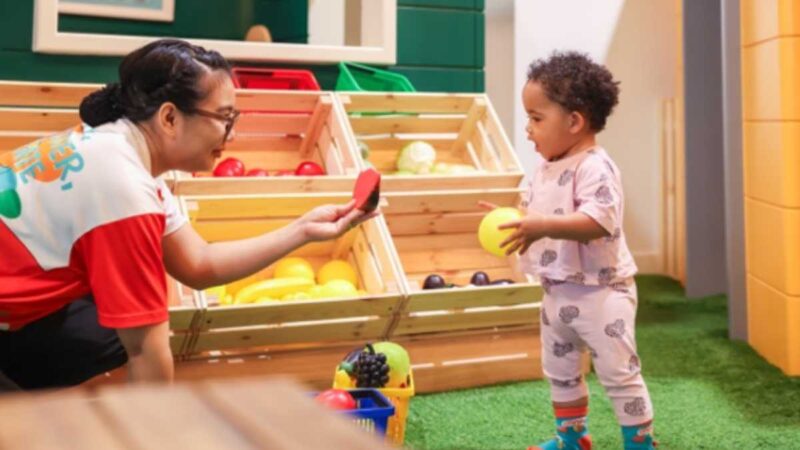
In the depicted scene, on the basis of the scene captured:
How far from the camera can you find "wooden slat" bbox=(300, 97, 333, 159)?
12.0ft

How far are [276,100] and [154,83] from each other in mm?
1564

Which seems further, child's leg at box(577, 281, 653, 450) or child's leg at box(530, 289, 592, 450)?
child's leg at box(530, 289, 592, 450)

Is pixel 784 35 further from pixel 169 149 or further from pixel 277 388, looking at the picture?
pixel 277 388

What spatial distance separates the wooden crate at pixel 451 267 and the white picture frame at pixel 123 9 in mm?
1305

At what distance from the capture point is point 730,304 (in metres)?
3.93

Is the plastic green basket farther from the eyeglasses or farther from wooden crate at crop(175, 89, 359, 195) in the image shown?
the eyeglasses

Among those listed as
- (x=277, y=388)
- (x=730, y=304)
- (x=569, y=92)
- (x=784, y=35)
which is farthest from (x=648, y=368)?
(x=277, y=388)

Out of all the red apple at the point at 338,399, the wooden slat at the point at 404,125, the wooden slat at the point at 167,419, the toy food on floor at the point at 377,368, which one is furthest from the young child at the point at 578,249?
the wooden slat at the point at 167,419

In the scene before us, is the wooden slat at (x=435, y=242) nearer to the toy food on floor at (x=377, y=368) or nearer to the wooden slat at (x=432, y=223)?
the wooden slat at (x=432, y=223)

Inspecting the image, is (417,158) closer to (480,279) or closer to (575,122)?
(480,279)

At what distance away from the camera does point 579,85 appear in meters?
2.51

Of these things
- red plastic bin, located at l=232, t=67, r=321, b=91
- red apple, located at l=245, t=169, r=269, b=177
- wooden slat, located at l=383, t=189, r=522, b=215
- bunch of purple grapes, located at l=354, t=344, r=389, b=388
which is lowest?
bunch of purple grapes, located at l=354, t=344, r=389, b=388

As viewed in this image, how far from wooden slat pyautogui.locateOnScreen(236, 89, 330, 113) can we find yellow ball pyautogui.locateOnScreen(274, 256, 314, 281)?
0.57 meters

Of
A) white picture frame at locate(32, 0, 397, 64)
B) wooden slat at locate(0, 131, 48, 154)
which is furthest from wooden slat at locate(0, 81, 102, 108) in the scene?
white picture frame at locate(32, 0, 397, 64)
